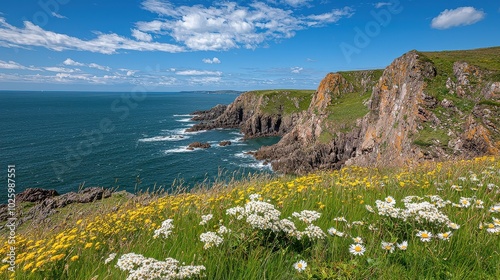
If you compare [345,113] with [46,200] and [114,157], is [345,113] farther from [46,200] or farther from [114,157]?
[46,200]

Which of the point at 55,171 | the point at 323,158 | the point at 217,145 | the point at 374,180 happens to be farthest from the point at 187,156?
the point at 374,180

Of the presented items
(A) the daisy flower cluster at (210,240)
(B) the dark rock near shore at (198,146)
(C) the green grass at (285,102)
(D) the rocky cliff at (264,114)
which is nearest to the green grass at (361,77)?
(D) the rocky cliff at (264,114)

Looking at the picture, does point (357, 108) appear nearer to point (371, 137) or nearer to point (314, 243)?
point (371, 137)

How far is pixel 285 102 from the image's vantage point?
12781cm

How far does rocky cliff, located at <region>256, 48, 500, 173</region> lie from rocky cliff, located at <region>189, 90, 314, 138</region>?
38308 mm

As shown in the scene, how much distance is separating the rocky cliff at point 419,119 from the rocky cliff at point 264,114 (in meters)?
38.3

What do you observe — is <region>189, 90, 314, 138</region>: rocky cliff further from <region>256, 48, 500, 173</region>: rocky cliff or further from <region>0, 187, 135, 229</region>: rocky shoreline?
<region>0, 187, 135, 229</region>: rocky shoreline

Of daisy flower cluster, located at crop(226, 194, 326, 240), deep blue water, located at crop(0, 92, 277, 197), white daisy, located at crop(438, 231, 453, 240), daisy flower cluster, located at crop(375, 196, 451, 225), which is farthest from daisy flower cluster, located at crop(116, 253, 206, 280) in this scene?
deep blue water, located at crop(0, 92, 277, 197)

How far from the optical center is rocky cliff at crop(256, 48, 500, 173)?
3072 centimetres

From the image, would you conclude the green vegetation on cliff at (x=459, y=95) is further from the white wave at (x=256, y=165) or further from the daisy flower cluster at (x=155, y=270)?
the daisy flower cluster at (x=155, y=270)

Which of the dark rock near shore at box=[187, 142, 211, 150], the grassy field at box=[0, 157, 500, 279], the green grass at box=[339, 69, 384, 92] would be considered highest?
the green grass at box=[339, 69, 384, 92]

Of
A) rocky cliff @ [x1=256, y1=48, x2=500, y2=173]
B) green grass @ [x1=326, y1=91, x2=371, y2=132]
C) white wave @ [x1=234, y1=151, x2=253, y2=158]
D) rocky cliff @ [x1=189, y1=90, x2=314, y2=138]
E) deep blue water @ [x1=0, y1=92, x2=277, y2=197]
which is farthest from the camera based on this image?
rocky cliff @ [x1=189, y1=90, x2=314, y2=138]

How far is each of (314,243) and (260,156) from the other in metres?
69.6

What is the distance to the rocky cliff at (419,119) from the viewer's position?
101ft
